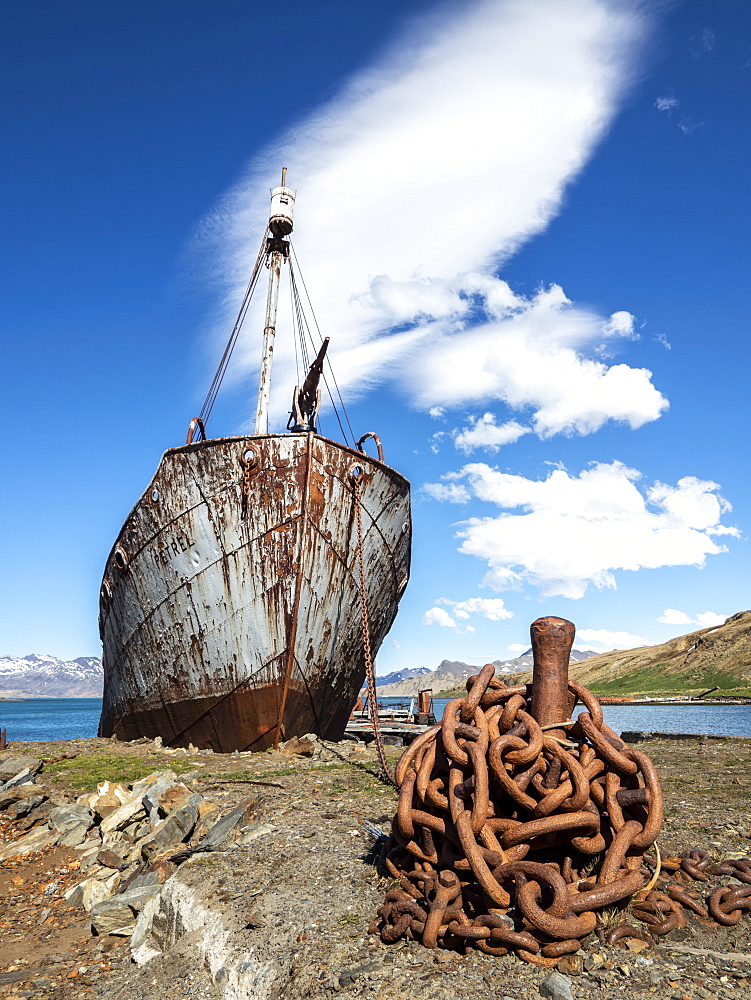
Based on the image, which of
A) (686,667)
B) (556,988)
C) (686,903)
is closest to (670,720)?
(686,903)

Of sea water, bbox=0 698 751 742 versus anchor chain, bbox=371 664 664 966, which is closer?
anchor chain, bbox=371 664 664 966

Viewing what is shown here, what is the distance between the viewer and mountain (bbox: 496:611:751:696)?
56656 mm

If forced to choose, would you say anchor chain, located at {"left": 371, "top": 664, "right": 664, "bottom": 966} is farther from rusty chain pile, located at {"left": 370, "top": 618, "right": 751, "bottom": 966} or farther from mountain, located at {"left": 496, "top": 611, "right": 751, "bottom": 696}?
mountain, located at {"left": 496, "top": 611, "right": 751, "bottom": 696}

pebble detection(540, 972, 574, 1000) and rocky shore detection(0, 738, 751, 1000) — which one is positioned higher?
pebble detection(540, 972, 574, 1000)

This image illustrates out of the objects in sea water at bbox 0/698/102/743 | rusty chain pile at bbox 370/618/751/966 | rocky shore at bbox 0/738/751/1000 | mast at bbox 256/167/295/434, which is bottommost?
sea water at bbox 0/698/102/743

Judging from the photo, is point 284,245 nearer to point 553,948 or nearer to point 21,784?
point 21,784

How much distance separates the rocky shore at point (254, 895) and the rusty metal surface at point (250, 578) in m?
1.85

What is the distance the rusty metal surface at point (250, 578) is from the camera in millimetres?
9391

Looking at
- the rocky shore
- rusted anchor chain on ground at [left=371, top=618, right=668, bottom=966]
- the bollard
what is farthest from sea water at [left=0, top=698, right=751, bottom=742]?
rusted anchor chain on ground at [left=371, top=618, right=668, bottom=966]

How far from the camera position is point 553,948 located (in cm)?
224

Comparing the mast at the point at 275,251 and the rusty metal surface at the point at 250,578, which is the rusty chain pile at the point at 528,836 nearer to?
the rusty metal surface at the point at 250,578

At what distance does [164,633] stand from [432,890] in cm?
835

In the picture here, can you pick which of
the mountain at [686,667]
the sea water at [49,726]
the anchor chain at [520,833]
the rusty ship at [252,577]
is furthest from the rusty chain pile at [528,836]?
the mountain at [686,667]

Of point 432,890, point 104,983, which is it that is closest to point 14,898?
point 104,983
